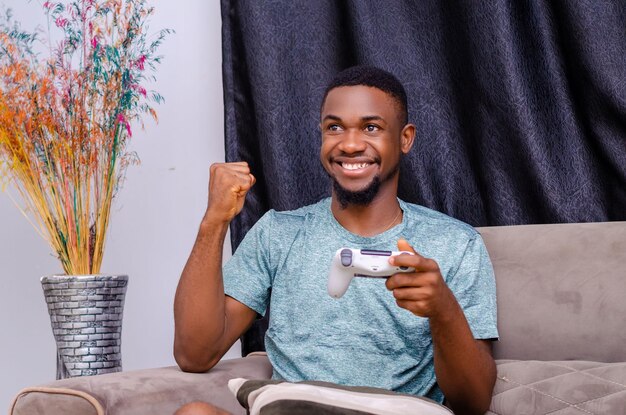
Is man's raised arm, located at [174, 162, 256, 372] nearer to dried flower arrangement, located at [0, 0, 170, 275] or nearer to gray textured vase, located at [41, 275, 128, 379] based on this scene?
Answer: gray textured vase, located at [41, 275, 128, 379]

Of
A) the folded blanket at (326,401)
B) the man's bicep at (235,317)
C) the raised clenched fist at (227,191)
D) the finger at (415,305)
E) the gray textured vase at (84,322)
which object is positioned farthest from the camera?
the gray textured vase at (84,322)

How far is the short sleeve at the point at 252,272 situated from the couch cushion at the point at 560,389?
20.6 inches

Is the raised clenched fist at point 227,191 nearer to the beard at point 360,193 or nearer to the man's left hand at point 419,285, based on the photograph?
the beard at point 360,193

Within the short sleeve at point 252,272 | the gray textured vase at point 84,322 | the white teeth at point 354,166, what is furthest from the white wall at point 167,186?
the white teeth at point 354,166

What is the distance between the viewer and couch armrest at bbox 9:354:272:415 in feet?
4.35

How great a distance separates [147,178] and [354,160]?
3.07 feet

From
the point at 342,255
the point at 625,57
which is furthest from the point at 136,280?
the point at 625,57

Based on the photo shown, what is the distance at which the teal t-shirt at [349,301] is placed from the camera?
1601 mm

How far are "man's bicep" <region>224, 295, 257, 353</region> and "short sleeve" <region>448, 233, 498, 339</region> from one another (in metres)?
0.43

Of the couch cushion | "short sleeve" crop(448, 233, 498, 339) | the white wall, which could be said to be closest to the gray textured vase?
the white wall

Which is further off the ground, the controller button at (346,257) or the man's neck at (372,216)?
the man's neck at (372,216)

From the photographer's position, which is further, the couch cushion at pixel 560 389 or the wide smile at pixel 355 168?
the wide smile at pixel 355 168

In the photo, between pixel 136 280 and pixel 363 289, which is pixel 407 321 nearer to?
pixel 363 289

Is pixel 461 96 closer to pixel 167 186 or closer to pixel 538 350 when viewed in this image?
pixel 538 350
